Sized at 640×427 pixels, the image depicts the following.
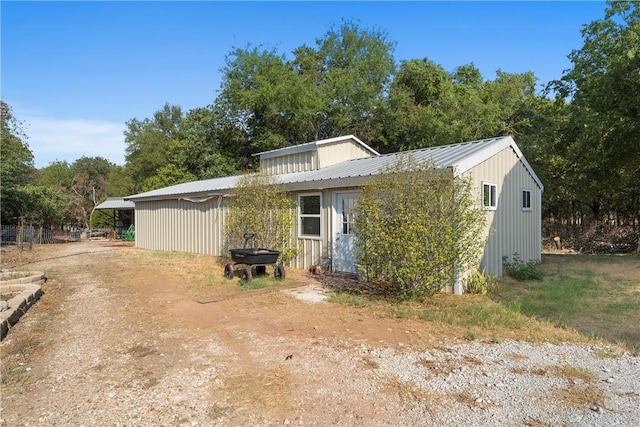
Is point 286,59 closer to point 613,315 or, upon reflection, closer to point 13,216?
point 13,216

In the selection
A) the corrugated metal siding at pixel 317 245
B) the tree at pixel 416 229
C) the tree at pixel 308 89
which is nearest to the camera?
the tree at pixel 416 229

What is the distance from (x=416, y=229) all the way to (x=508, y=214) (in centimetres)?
442

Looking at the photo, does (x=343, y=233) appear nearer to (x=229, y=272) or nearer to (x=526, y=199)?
(x=229, y=272)

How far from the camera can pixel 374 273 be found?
6.87m

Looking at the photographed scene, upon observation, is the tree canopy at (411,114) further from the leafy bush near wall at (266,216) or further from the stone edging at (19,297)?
the stone edging at (19,297)

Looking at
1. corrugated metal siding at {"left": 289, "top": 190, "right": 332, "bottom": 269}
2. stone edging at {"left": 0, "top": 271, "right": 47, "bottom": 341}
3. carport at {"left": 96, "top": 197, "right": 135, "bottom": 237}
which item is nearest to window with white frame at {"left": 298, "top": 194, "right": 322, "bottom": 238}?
corrugated metal siding at {"left": 289, "top": 190, "right": 332, "bottom": 269}

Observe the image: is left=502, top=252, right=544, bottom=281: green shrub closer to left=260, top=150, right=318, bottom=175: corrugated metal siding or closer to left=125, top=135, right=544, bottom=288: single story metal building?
left=125, top=135, right=544, bottom=288: single story metal building

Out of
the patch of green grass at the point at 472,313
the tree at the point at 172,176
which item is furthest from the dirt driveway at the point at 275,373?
the tree at the point at 172,176

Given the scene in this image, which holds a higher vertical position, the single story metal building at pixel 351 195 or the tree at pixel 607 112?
the tree at pixel 607 112

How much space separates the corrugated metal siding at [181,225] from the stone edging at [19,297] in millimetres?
5507

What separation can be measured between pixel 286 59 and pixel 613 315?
27785 millimetres

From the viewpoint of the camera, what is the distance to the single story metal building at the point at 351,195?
28.7 feet

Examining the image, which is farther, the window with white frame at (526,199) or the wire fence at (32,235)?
the wire fence at (32,235)

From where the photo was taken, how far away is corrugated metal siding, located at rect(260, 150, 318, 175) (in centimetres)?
1266
